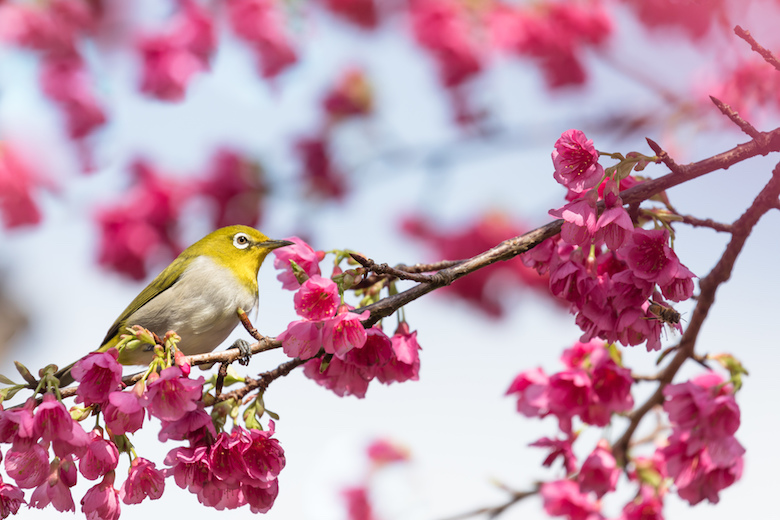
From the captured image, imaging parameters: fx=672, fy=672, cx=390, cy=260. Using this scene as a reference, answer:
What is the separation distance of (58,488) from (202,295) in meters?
1.39

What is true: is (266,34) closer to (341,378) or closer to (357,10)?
(357,10)

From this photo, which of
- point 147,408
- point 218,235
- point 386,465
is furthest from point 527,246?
point 386,465

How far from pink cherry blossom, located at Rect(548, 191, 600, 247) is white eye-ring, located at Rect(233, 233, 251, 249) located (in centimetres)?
214

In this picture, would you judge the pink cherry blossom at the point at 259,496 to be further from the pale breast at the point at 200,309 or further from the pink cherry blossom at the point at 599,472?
the pink cherry blossom at the point at 599,472

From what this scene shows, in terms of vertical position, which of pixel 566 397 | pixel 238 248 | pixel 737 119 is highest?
pixel 238 248

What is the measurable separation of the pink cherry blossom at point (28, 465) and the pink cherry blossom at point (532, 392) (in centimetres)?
193

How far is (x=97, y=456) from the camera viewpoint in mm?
1942

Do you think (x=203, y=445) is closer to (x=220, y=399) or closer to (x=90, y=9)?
(x=220, y=399)

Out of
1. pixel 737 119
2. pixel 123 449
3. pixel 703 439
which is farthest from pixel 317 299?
pixel 703 439

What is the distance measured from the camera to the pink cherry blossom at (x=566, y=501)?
11.0ft

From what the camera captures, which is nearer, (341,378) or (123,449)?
(123,449)

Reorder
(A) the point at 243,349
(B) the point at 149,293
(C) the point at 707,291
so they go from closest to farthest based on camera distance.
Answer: (A) the point at 243,349, (C) the point at 707,291, (B) the point at 149,293

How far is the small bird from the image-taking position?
10.5 feet

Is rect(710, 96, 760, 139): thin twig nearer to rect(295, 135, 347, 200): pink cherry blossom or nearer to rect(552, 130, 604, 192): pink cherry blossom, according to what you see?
rect(552, 130, 604, 192): pink cherry blossom
